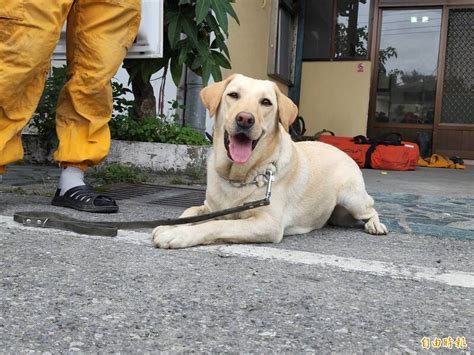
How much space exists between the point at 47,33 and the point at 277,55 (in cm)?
628

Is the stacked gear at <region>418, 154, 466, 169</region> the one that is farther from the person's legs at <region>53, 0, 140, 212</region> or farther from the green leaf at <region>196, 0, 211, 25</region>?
the person's legs at <region>53, 0, 140, 212</region>

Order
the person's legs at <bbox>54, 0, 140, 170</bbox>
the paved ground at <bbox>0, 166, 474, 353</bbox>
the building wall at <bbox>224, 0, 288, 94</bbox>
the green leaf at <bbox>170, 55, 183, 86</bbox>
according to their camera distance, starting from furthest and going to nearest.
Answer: the building wall at <bbox>224, 0, 288, 94</bbox> < the green leaf at <bbox>170, 55, 183, 86</bbox> < the person's legs at <bbox>54, 0, 140, 170</bbox> < the paved ground at <bbox>0, 166, 474, 353</bbox>

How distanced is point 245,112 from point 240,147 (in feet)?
0.55

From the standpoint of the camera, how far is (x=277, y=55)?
26.9ft

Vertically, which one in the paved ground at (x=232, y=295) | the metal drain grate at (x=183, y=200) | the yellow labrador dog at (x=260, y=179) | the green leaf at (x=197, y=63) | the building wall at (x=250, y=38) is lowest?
the metal drain grate at (x=183, y=200)

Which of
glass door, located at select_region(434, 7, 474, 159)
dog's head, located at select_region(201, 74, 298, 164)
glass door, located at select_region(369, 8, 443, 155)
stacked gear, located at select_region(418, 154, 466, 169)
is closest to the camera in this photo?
dog's head, located at select_region(201, 74, 298, 164)

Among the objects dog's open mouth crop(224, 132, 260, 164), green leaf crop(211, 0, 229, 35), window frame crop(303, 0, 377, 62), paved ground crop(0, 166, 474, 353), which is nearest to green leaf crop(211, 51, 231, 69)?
green leaf crop(211, 0, 229, 35)

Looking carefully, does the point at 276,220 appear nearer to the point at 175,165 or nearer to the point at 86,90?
the point at 86,90

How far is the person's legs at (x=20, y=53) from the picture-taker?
216 cm

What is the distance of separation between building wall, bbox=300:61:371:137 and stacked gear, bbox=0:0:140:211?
718cm

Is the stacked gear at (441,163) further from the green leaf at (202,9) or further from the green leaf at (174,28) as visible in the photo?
the green leaf at (202,9)

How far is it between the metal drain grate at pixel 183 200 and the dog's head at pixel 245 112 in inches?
30.2

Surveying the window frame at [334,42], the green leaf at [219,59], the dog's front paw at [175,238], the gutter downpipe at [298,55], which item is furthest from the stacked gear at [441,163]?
the dog's front paw at [175,238]

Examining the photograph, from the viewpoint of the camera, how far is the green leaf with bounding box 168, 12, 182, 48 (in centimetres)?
371
